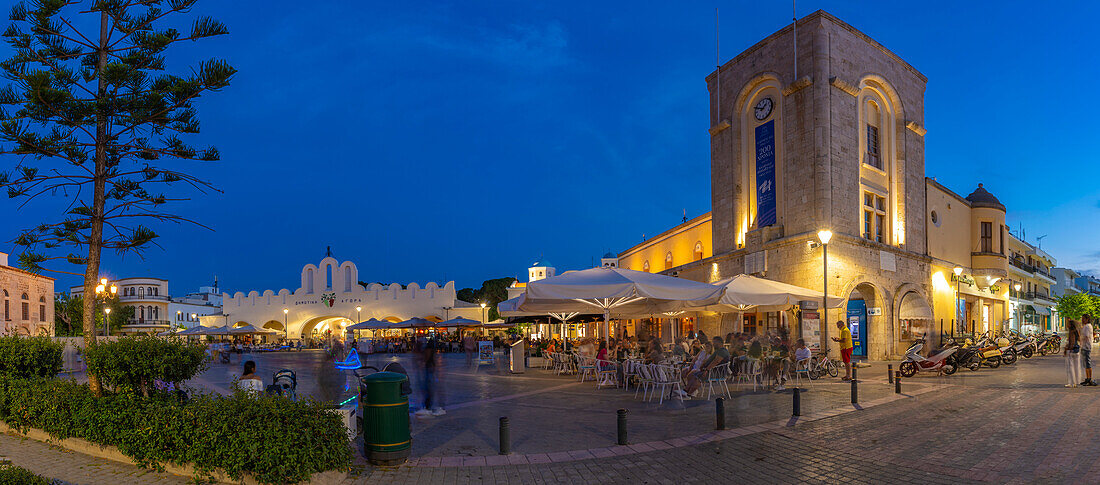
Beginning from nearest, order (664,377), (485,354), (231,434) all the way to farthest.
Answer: (231,434)
(664,377)
(485,354)

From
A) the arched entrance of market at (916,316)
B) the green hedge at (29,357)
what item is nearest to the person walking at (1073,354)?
the arched entrance of market at (916,316)

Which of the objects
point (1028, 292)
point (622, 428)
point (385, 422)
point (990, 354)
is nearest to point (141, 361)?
point (385, 422)

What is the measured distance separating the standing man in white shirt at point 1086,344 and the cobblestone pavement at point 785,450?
5.73 feet

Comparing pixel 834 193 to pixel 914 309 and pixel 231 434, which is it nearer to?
pixel 914 309

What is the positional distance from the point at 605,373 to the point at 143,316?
7239 centimetres

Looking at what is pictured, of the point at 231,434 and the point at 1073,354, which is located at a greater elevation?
the point at 231,434

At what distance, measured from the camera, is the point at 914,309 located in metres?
23.6

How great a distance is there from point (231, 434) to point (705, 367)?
8.17 meters

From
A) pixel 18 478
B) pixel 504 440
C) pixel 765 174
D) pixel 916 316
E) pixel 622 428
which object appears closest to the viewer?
pixel 18 478

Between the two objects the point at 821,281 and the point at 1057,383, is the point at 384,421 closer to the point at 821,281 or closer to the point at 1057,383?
the point at 1057,383

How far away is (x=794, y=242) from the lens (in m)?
20.8

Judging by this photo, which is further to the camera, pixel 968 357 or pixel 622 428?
pixel 968 357

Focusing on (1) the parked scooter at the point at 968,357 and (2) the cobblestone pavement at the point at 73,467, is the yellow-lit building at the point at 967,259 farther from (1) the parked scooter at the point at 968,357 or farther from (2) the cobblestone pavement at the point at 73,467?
(2) the cobblestone pavement at the point at 73,467

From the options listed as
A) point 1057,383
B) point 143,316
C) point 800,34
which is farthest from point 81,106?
point 143,316
